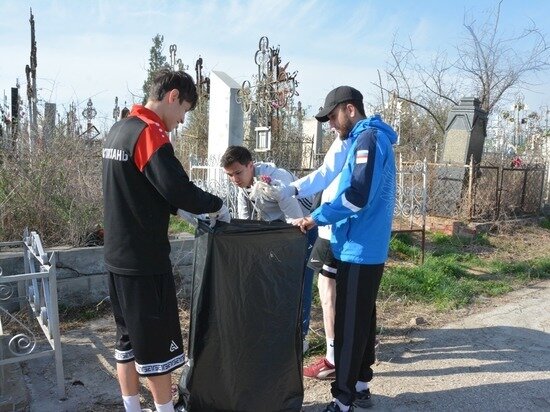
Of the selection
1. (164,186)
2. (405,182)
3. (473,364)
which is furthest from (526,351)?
(405,182)

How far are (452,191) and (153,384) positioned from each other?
308 inches

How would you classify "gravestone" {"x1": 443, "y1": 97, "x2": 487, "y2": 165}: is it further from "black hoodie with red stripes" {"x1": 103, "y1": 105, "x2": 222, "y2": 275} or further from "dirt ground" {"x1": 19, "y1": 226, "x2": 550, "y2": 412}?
"black hoodie with red stripes" {"x1": 103, "y1": 105, "x2": 222, "y2": 275}

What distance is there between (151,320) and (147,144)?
31.5 inches

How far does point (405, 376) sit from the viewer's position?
342 cm

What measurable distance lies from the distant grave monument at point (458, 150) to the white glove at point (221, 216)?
7.38m

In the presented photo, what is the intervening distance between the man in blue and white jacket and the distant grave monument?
6.76m

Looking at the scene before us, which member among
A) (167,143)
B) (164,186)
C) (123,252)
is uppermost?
(167,143)

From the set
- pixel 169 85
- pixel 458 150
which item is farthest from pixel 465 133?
pixel 169 85

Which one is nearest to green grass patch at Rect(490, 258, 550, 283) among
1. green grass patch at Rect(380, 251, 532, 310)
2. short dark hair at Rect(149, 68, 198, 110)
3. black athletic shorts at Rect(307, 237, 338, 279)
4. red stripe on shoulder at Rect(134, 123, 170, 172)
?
green grass patch at Rect(380, 251, 532, 310)

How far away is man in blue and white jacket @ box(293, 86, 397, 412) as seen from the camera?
2629 millimetres

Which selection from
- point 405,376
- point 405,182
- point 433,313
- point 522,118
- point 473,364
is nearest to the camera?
point 405,376

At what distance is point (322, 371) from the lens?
3320mm

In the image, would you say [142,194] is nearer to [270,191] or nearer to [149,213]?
[149,213]

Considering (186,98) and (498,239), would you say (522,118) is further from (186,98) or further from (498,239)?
(186,98)
